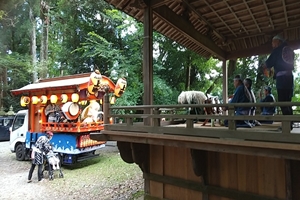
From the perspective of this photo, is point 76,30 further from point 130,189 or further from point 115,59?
point 130,189

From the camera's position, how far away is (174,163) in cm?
457

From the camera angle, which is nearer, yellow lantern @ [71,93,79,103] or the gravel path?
the gravel path

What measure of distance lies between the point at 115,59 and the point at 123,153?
8042 millimetres

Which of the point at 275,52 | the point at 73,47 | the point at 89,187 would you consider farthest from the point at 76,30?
the point at 275,52

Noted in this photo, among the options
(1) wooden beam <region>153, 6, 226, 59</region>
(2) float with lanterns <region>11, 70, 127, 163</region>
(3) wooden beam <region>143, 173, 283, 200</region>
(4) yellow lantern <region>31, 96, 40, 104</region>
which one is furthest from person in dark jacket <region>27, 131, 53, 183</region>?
(1) wooden beam <region>153, 6, 226, 59</region>

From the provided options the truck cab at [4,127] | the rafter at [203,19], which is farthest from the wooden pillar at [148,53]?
the truck cab at [4,127]

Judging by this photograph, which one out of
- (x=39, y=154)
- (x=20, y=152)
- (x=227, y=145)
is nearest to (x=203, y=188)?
(x=227, y=145)

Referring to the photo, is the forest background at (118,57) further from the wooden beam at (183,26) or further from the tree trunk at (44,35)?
the wooden beam at (183,26)

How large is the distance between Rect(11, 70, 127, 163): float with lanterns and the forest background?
88.9 inches

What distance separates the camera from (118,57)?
38.2 ft

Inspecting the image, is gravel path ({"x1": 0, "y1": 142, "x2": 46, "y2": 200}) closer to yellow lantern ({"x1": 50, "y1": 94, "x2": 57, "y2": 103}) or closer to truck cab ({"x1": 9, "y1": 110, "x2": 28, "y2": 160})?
truck cab ({"x1": 9, "y1": 110, "x2": 28, "y2": 160})

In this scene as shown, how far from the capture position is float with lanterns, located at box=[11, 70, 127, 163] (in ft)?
27.4

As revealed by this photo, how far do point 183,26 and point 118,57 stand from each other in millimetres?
7064

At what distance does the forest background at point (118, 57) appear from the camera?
38.9 feet
